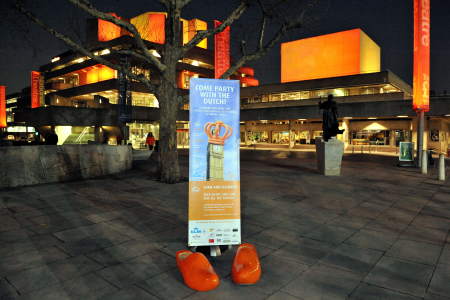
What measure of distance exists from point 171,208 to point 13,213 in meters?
3.33

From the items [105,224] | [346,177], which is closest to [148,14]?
[346,177]

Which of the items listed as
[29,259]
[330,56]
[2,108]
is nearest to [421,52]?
[29,259]

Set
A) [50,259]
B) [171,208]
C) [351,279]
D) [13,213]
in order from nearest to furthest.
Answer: [351,279] → [50,259] → [13,213] → [171,208]

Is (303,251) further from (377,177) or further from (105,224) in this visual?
(377,177)

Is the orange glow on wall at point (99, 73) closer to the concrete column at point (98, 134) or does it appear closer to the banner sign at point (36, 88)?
the banner sign at point (36, 88)

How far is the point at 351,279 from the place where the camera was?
3.33 meters

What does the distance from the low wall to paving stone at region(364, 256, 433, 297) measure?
10050 mm

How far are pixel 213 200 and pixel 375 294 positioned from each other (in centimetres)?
213

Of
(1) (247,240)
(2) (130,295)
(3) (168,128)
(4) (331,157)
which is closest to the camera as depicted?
(2) (130,295)

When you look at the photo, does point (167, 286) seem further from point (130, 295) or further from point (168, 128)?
point (168, 128)

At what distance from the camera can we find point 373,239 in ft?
15.3

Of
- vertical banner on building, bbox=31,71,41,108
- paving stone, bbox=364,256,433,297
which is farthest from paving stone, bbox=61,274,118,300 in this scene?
vertical banner on building, bbox=31,71,41,108

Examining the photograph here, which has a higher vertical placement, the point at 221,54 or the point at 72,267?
the point at 221,54

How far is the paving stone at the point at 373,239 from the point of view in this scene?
14.4 feet
